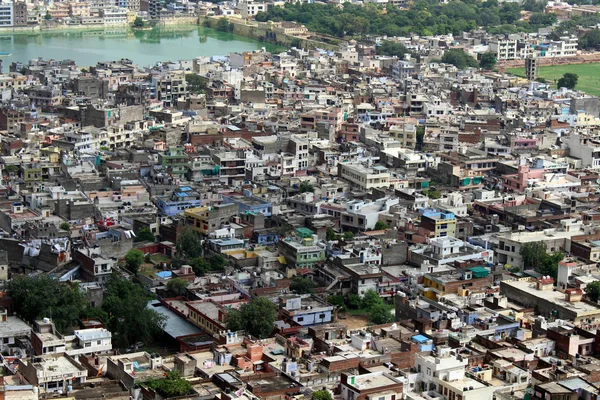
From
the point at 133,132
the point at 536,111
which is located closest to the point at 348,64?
the point at 536,111

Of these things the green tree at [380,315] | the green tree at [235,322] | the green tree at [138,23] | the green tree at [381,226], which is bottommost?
the green tree at [138,23]

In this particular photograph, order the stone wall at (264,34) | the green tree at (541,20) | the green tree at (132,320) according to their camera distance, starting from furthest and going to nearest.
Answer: the green tree at (541,20)
the stone wall at (264,34)
the green tree at (132,320)

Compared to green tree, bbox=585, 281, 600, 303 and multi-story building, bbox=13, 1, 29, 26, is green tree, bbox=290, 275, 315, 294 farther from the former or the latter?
multi-story building, bbox=13, 1, 29, 26

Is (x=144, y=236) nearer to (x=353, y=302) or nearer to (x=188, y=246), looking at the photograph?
(x=188, y=246)

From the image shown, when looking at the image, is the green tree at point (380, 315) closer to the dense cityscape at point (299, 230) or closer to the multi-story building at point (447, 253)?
the dense cityscape at point (299, 230)

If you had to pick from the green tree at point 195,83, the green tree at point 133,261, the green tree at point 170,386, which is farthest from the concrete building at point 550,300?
the green tree at point 195,83

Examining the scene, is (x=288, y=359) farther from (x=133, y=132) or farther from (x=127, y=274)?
(x=133, y=132)

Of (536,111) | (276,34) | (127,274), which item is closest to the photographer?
(127,274)
